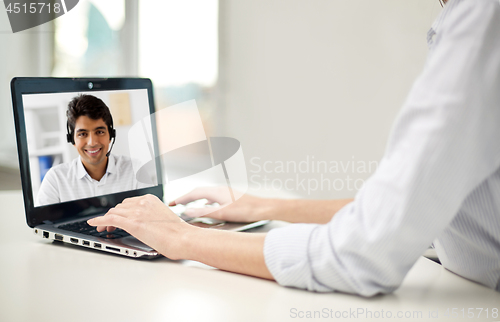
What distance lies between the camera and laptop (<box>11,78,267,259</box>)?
0.60m

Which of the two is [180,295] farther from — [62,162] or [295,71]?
[295,71]

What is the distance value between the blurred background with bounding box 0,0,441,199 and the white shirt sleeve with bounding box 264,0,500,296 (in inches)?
10.8

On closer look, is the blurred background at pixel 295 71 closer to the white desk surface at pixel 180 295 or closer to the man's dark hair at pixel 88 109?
the man's dark hair at pixel 88 109

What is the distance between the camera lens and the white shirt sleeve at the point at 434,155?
1.19ft

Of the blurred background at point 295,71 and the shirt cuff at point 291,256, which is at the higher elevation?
the blurred background at point 295,71

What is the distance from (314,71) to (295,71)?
0.03 metres

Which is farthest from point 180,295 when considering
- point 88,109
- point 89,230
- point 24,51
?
point 24,51

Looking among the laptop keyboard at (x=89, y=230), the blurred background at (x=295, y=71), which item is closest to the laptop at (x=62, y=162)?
the laptop keyboard at (x=89, y=230)

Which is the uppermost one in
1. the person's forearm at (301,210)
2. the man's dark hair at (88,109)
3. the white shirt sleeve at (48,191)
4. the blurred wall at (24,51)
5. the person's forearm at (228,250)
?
the blurred wall at (24,51)

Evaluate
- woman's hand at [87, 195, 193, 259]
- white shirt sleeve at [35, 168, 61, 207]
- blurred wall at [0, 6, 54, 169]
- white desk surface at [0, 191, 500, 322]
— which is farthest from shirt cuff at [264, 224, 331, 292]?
blurred wall at [0, 6, 54, 169]

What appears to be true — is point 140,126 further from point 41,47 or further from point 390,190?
point 390,190

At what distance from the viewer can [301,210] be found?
0.76m

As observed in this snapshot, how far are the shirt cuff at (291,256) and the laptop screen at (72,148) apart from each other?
302mm

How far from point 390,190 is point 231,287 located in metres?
0.21
